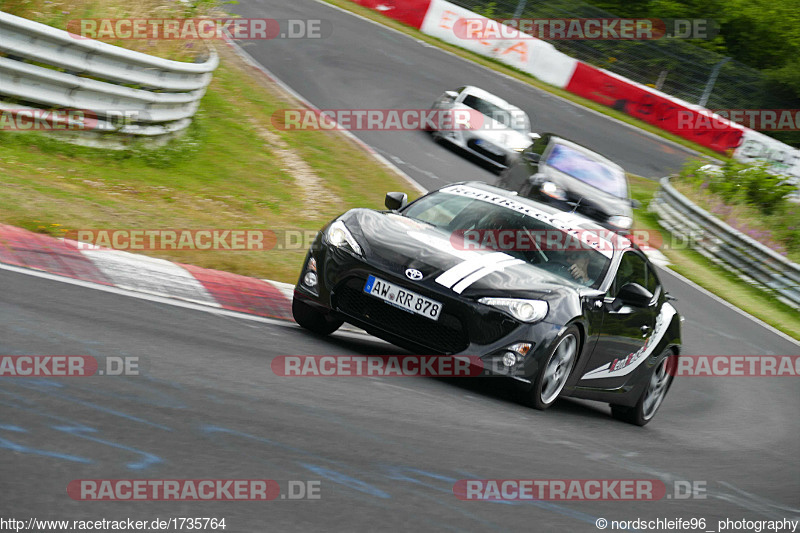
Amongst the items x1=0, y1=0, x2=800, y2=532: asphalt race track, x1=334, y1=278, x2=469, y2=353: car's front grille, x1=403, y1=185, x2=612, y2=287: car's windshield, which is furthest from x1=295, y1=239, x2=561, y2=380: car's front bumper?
x1=403, y1=185, x2=612, y2=287: car's windshield

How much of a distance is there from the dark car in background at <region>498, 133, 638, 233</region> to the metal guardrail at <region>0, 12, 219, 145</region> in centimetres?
484

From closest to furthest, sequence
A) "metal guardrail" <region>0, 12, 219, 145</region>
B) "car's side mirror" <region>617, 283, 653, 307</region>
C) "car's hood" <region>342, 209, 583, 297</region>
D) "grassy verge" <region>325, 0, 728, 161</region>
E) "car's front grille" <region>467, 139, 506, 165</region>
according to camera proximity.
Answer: "car's hood" <region>342, 209, 583, 297</region> → "car's side mirror" <region>617, 283, 653, 307</region> → "metal guardrail" <region>0, 12, 219, 145</region> → "car's front grille" <region>467, 139, 506, 165</region> → "grassy verge" <region>325, 0, 728, 161</region>

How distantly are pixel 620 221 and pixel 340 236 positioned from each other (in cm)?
865

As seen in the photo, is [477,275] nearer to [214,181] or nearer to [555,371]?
[555,371]

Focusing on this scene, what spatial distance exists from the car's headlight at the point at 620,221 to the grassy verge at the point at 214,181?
3.12m

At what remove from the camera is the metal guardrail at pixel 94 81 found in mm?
10133

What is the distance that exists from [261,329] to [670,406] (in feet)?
14.0

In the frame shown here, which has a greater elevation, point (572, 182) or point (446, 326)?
point (446, 326)

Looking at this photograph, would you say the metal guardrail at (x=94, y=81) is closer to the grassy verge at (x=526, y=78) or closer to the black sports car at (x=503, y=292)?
the black sports car at (x=503, y=292)

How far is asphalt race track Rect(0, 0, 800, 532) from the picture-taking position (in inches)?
156

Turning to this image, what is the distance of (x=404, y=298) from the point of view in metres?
6.58

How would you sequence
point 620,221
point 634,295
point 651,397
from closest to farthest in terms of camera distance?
point 634,295 → point 651,397 → point 620,221

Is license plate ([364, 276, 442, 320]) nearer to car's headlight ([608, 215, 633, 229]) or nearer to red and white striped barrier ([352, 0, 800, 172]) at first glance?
car's headlight ([608, 215, 633, 229])

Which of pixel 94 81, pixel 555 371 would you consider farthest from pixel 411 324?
pixel 94 81
